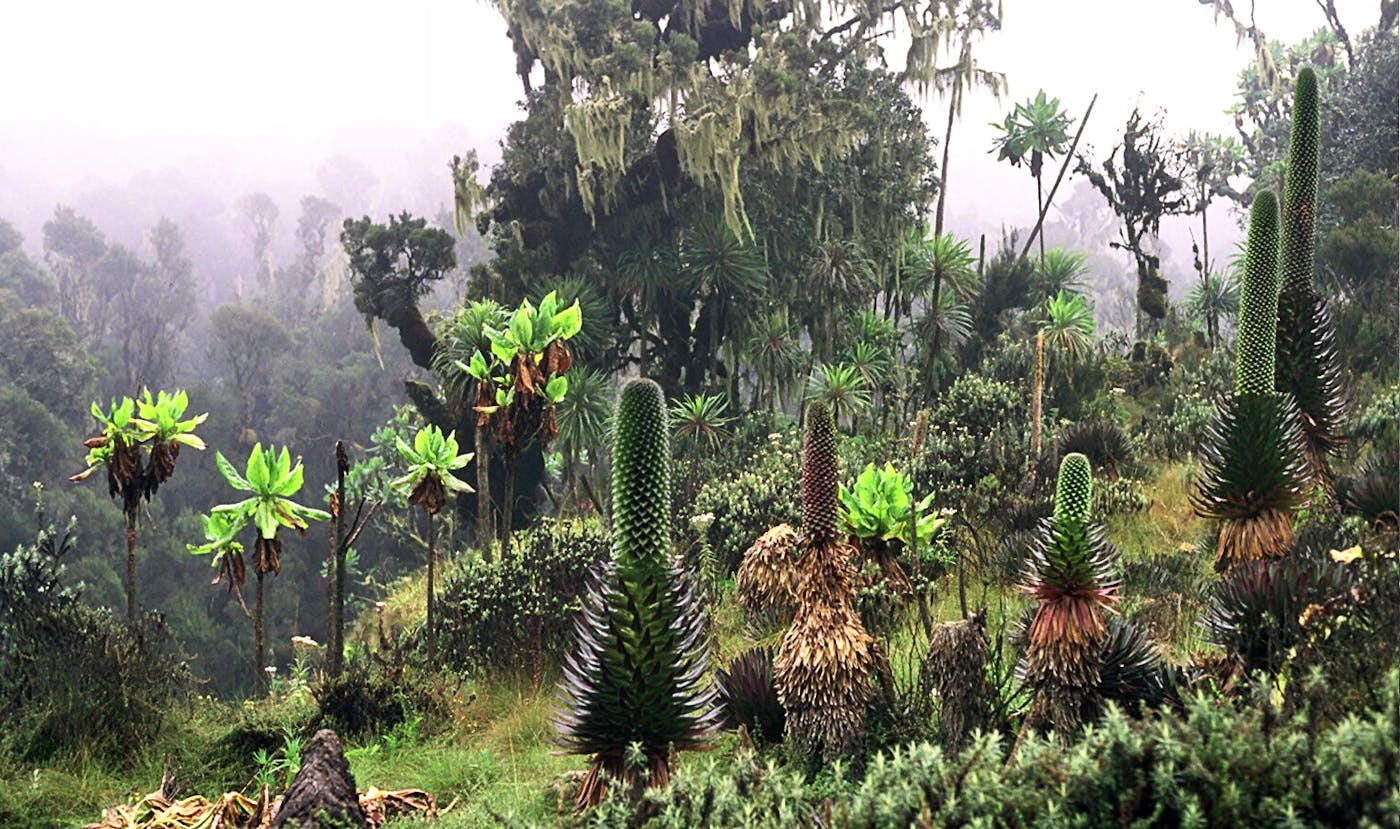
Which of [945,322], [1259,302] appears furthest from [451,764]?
[945,322]

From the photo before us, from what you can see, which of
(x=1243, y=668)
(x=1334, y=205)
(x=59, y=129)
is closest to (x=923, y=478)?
(x=1243, y=668)

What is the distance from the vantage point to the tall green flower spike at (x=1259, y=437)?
5.29 meters

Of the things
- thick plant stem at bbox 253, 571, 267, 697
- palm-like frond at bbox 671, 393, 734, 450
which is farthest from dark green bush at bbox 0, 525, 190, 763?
palm-like frond at bbox 671, 393, 734, 450

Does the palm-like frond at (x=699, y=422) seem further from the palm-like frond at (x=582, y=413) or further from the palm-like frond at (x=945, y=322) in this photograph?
the palm-like frond at (x=945, y=322)

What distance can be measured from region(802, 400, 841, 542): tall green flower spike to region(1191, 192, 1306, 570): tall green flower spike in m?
1.96

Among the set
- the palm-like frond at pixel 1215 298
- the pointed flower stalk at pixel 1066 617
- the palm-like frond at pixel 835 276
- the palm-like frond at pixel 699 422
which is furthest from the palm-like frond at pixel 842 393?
the pointed flower stalk at pixel 1066 617

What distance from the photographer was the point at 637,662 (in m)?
4.09

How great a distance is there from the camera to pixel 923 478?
38.9ft

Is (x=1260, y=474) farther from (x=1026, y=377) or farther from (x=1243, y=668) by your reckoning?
(x=1026, y=377)

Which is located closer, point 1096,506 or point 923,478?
point 1096,506

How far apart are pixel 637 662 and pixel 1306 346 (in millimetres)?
4227

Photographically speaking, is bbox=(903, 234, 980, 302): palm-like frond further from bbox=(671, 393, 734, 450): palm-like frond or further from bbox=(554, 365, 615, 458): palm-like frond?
bbox=(554, 365, 615, 458): palm-like frond

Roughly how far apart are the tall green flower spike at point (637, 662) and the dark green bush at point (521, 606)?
372 centimetres

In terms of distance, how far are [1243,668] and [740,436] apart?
14328mm
